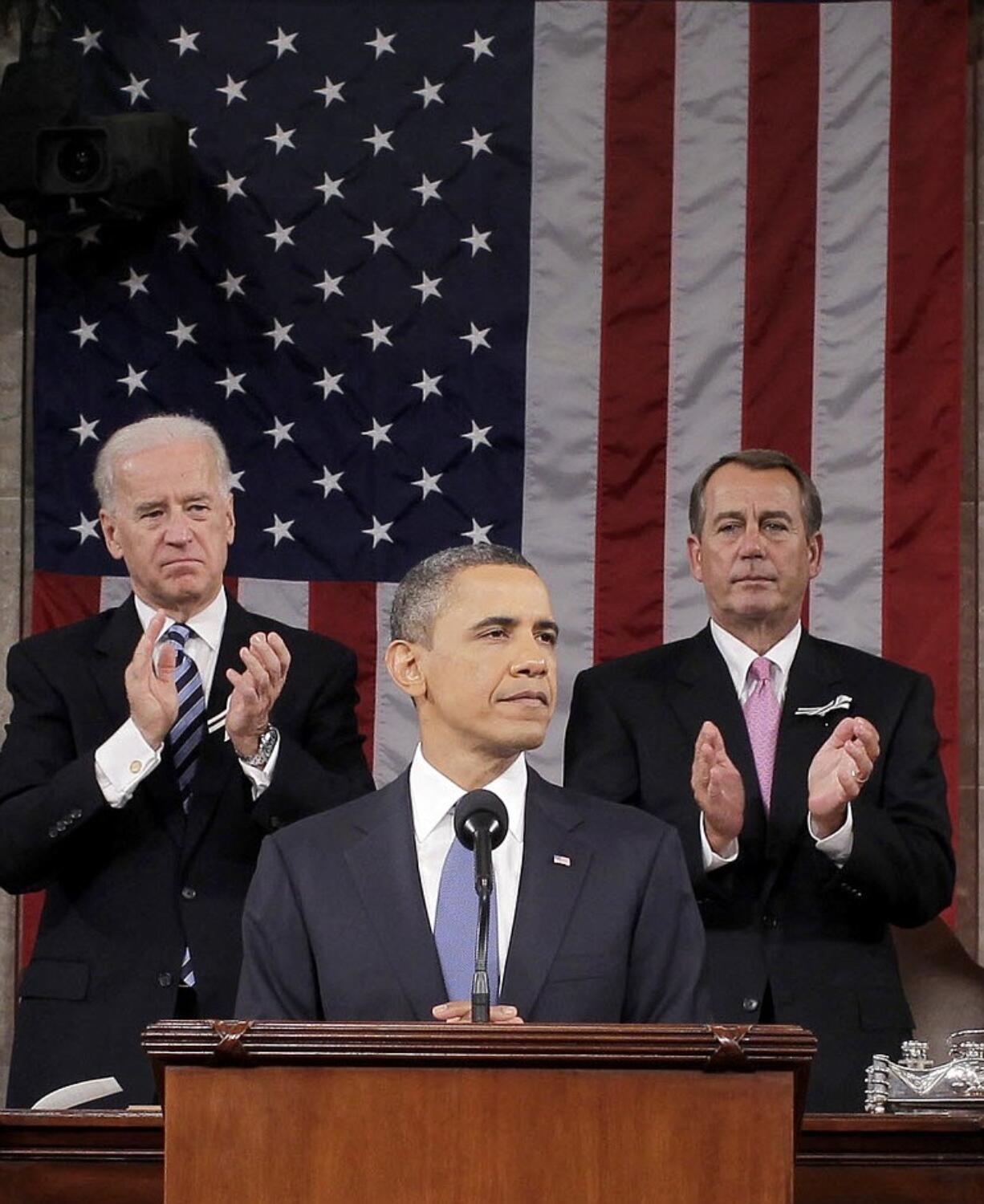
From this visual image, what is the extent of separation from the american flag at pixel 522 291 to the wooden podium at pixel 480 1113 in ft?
11.8

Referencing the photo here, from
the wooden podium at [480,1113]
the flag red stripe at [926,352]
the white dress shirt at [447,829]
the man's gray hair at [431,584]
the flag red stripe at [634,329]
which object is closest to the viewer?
the wooden podium at [480,1113]

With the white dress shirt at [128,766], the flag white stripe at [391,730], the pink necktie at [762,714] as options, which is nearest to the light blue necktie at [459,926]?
the white dress shirt at [128,766]

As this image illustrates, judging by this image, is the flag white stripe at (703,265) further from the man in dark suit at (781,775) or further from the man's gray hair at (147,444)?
the man's gray hair at (147,444)

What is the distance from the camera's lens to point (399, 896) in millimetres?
4020

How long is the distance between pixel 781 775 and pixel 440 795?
1233 millimetres

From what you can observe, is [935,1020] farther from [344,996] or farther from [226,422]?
[226,422]

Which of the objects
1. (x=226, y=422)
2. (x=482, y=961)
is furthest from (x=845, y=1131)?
(x=226, y=422)

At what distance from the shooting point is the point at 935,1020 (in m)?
5.58

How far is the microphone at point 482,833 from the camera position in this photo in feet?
11.8

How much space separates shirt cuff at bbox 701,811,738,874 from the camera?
491cm

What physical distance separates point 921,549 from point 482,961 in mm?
3408

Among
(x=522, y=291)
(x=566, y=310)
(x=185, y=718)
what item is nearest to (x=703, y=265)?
(x=566, y=310)

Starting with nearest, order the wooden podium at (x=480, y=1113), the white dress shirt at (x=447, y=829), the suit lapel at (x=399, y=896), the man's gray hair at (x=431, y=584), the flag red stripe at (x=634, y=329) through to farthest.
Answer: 1. the wooden podium at (x=480, y=1113)
2. the suit lapel at (x=399, y=896)
3. the white dress shirt at (x=447, y=829)
4. the man's gray hair at (x=431, y=584)
5. the flag red stripe at (x=634, y=329)

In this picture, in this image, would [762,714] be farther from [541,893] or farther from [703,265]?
[703,265]
